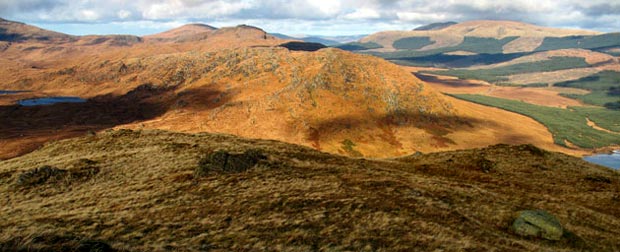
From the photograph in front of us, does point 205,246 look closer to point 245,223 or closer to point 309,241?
point 245,223

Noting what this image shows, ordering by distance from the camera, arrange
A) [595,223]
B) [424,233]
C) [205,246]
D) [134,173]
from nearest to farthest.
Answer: [205,246] < [424,233] < [595,223] < [134,173]

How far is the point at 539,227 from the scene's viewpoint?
82.0 feet

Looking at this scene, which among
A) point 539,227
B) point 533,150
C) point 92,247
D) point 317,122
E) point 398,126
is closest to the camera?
point 92,247

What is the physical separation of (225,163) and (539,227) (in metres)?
27.1

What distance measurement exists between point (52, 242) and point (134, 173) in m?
21.1

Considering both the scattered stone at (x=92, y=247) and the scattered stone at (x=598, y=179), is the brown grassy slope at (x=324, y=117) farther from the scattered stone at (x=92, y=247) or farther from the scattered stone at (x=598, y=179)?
the scattered stone at (x=92, y=247)

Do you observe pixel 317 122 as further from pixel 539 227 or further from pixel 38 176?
pixel 539 227

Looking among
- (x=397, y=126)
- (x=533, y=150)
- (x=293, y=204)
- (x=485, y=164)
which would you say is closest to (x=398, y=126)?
(x=397, y=126)

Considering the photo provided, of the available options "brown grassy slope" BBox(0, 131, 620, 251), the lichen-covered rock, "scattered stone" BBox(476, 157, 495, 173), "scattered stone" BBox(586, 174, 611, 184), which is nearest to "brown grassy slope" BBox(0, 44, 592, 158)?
"scattered stone" BBox(476, 157, 495, 173)

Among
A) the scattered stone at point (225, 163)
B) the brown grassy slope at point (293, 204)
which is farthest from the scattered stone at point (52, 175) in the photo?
the scattered stone at point (225, 163)

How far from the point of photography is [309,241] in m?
20.8

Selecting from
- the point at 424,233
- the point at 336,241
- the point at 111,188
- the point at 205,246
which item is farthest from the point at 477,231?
the point at 111,188

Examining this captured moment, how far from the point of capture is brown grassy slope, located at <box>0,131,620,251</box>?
2133 centimetres

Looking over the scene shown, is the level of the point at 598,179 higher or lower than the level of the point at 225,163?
lower
